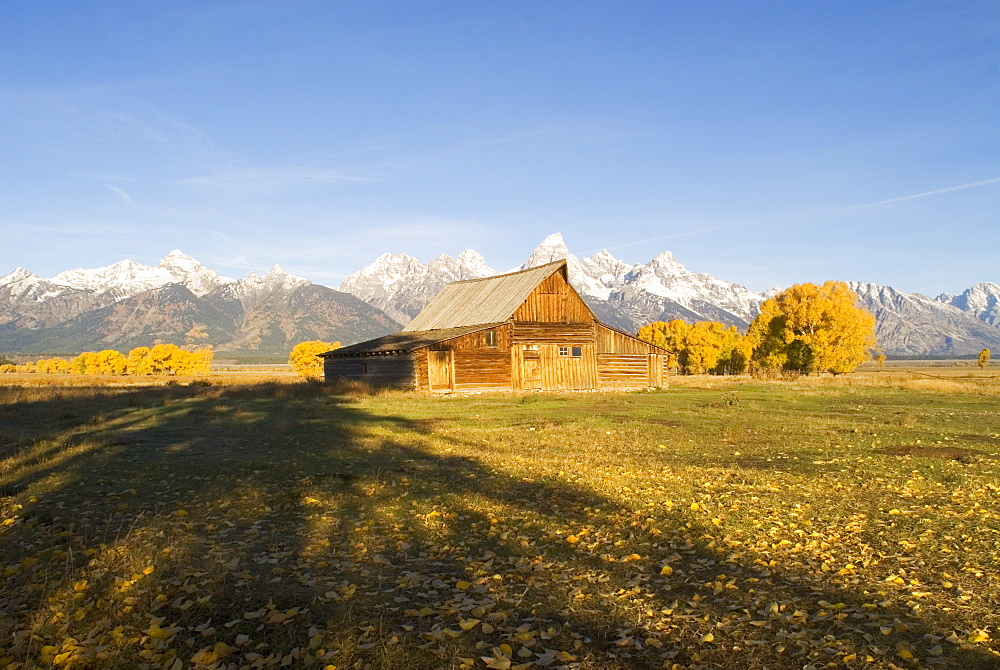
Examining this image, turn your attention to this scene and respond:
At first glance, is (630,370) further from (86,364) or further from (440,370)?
(86,364)

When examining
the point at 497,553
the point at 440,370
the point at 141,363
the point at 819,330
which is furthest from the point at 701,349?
the point at 497,553

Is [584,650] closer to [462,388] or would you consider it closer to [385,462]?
[385,462]

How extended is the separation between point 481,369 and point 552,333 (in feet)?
20.7

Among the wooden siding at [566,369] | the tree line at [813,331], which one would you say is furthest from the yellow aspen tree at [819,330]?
the wooden siding at [566,369]

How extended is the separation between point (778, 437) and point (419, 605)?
16823 mm

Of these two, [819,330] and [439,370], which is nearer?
[439,370]

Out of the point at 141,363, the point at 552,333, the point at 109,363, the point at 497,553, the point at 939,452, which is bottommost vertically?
the point at 939,452

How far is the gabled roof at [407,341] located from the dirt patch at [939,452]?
30486mm

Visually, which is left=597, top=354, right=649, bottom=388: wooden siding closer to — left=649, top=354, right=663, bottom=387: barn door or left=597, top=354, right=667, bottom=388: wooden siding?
left=597, top=354, right=667, bottom=388: wooden siding

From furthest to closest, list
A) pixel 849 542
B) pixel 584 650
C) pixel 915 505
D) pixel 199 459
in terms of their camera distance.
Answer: pixel 199 459 < pixel 915 505 < pixel 849 542 < pixel 584 650

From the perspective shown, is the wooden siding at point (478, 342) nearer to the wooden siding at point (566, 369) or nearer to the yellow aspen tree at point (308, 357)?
the wooden siding at point (566, 369)

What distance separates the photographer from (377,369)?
50.0m

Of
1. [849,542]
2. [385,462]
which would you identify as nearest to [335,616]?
[849,542]

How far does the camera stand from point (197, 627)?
6812mm
